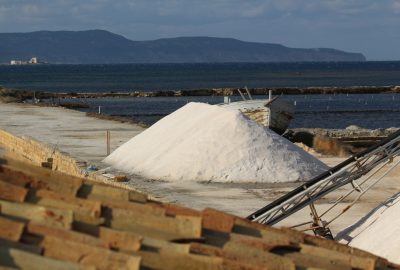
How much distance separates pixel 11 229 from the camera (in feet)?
12.9

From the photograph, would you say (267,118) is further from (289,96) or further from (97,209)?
Result: (289,96)

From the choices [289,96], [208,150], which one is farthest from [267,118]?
[289,96]

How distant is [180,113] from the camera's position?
19.4 m

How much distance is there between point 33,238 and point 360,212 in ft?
32.8

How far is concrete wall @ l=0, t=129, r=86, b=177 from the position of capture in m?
18.9

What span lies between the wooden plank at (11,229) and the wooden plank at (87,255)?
4.3 inches

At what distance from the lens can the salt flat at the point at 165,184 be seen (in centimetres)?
1412

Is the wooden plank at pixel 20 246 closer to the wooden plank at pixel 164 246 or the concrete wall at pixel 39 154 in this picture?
the wooden plank at pixel 164 246

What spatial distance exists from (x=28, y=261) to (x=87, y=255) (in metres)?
0.26

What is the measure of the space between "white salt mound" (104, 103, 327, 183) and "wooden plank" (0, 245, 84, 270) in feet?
42.3

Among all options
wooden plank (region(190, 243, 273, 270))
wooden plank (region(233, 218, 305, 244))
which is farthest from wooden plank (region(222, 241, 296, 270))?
wooden plank (region(233, 218, 305, 244))

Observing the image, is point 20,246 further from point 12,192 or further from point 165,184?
point 165,184

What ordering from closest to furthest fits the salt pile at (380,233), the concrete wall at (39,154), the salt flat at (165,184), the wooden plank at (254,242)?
1. the wooden plank at (254,242)
2. the salt pile at (380,233)
3. the salt flat at (165,184)
4. the concrete wall at (39,154)

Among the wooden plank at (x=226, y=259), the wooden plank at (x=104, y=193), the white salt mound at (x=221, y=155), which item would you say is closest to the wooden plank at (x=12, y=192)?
the wooden plank at (x=104, y=193)
